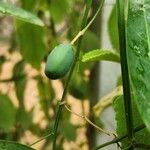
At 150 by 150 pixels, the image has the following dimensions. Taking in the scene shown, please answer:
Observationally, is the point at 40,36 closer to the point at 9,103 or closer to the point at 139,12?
the point at 9,103

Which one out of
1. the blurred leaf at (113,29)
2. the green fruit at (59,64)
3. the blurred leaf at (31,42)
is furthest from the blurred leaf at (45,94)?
the green fruit at (59,64)

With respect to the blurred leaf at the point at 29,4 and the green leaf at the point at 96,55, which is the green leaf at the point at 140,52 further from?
the blurred leaf at the point at 29,4

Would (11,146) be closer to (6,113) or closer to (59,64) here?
(59,64)

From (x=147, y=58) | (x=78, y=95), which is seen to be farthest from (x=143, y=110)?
(x=78, y=95)

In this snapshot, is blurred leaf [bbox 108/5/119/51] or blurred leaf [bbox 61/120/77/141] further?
blurred leaf [bbox 61/120/77/141]

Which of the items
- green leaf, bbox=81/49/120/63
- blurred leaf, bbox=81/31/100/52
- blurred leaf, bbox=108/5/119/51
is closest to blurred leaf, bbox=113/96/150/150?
green leaf, bbox=81/49/120/63

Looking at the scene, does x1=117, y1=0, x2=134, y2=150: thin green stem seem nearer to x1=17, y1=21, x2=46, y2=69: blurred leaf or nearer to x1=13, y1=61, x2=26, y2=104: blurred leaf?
x1=17, y1=21, x2=46, y2=69: blurred leaf
